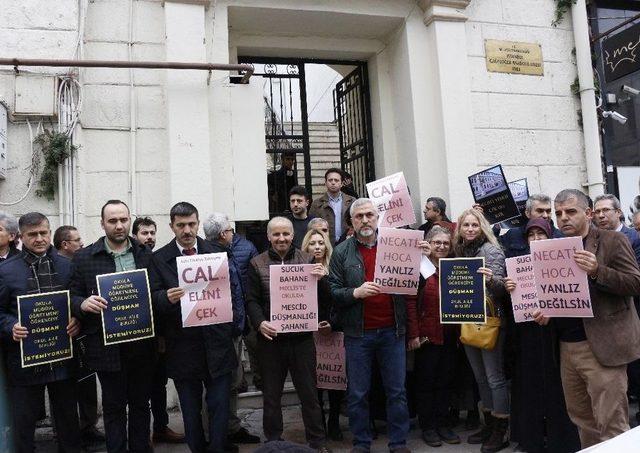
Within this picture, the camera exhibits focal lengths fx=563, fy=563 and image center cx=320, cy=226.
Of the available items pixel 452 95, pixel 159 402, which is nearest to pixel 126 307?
pixel 159 402

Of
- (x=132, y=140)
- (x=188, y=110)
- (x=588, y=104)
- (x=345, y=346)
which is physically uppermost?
(x=588, y=104)

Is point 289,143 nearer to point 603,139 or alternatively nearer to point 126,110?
point 126,110

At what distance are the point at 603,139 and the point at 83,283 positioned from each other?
7.13m

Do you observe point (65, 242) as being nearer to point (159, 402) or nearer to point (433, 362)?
point (159, 402)

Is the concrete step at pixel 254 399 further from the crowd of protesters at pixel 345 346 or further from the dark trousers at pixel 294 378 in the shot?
the dark trousers at pixel 294 378

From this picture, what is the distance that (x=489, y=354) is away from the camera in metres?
4.50

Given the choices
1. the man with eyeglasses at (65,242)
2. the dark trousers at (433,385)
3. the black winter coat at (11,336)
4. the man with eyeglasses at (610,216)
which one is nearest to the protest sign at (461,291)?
the dark trousers at (433,385)

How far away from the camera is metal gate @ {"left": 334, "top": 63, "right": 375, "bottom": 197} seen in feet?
25.5

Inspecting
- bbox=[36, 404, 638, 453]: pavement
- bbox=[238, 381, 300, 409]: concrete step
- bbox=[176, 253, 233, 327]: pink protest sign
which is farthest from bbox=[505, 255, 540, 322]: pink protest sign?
bbox=[238, 381, 300, 409]: concrete step

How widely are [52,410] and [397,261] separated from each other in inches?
110

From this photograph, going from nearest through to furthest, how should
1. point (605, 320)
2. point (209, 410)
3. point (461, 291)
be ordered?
point (605, 320) < point (209, 410) < point (461, 291)

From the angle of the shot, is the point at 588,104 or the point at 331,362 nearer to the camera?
the point at 331,362

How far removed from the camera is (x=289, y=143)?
7449 mm

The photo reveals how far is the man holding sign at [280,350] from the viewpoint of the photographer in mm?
4352
